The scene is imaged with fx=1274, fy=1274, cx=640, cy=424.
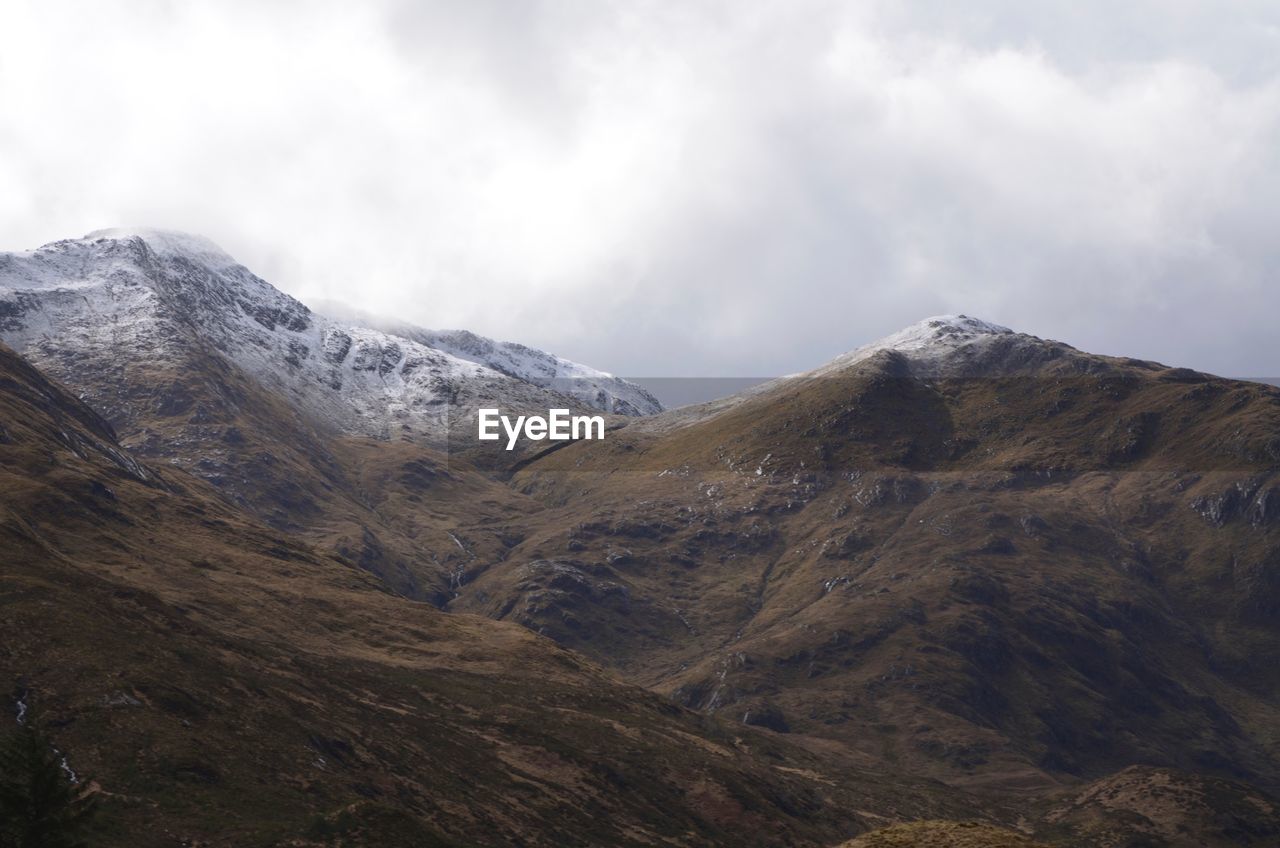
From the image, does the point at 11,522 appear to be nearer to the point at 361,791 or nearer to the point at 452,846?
the point at 361,791

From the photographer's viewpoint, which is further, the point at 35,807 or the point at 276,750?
the point at 276,750

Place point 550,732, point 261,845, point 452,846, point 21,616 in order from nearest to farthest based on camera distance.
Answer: point 261,845 < point 452,846 < point 21,616 < point 550,732

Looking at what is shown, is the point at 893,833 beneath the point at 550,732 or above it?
above

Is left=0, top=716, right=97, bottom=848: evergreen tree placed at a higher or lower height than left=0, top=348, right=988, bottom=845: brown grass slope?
higher

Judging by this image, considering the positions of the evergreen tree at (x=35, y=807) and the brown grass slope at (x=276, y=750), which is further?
the brown grass slope at (x=276, y=750)

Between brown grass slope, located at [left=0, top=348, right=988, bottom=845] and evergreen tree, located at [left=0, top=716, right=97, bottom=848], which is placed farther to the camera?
brown grass slope, located at [left=0, top=348, right=988, bottom=845]

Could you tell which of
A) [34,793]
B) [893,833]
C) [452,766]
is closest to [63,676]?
[452,766]

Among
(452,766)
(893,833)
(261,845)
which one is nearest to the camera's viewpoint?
(893,833)

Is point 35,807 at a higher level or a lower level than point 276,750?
higher

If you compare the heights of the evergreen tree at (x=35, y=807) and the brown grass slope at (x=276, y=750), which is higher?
the evergreen tree at (x=35, y=807)

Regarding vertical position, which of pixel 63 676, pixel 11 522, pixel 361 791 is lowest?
pixel 361 791

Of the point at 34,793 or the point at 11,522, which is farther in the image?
the point at 11,522
